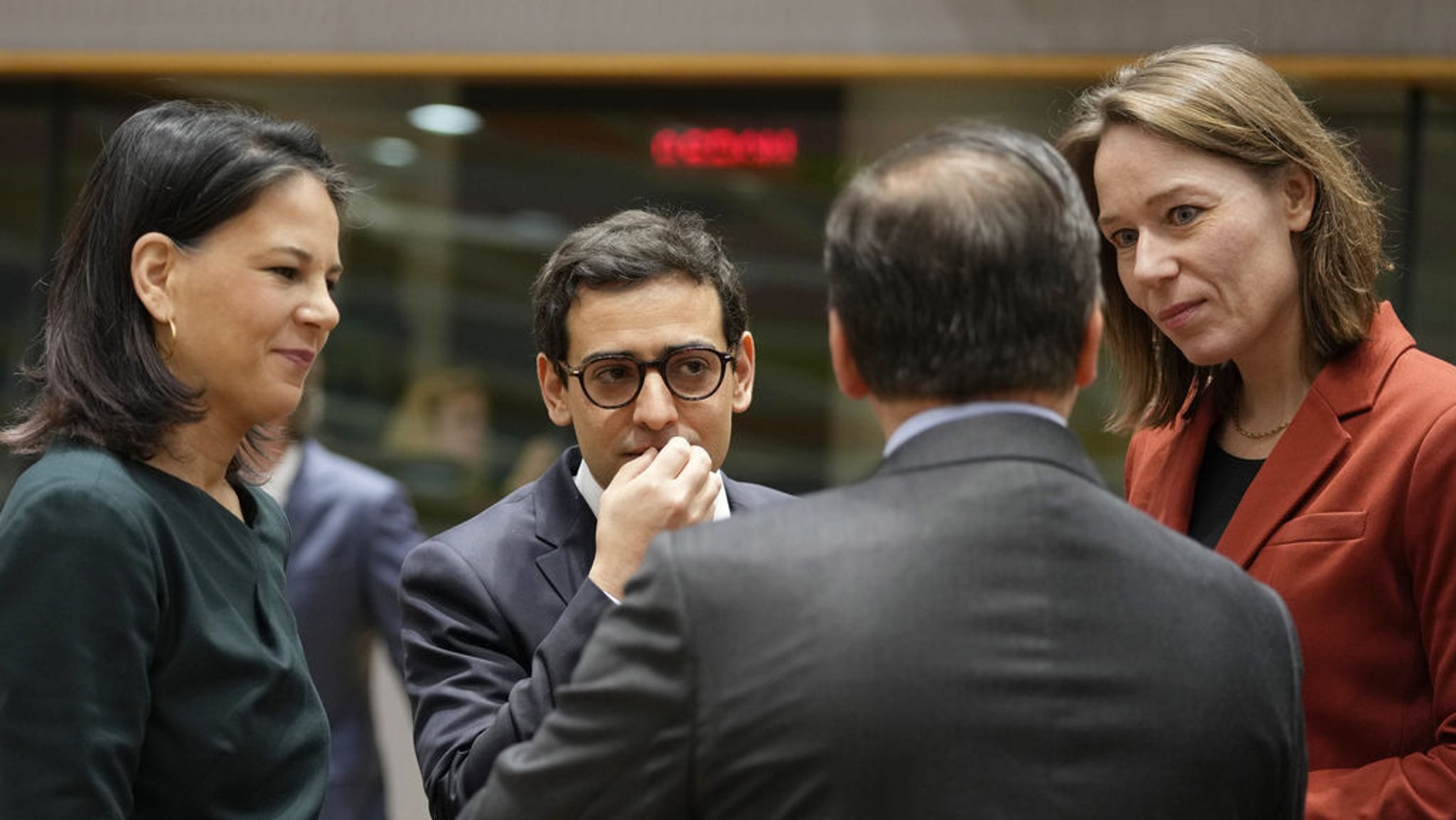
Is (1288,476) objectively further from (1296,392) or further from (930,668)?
(930,668)

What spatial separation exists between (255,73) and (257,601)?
3891 millimetres

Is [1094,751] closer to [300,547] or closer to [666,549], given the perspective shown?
[666,549]

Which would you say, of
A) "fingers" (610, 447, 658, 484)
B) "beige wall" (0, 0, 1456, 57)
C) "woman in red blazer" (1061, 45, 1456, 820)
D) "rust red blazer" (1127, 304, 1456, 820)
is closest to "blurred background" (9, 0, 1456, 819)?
"beige wall" (0, 0, 1456, 57)

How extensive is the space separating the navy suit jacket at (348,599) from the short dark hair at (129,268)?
1712mm

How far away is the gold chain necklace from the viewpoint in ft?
8.02

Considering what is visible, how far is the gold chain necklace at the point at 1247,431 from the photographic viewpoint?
2.44m

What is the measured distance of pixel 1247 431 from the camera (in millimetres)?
2516

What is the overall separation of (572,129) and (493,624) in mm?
3728

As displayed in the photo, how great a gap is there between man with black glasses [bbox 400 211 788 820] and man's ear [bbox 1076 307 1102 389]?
1.99ft

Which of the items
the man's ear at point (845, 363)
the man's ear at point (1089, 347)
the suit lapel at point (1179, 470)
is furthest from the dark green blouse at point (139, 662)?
the suit lapel at point (1179, 470)

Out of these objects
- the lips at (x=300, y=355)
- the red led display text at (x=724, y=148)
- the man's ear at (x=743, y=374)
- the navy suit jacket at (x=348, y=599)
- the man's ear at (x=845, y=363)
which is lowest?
the navy suit jacket at (x=348, y=599)

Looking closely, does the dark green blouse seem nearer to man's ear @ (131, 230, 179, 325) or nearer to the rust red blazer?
man's ear @ (131, 230, 179, 325)

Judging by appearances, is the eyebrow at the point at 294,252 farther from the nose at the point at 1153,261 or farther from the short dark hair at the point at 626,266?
the nose at the point at 1153,261

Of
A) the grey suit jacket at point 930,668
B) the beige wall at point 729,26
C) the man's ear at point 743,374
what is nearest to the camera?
the grey suit jacket at point 930,668
